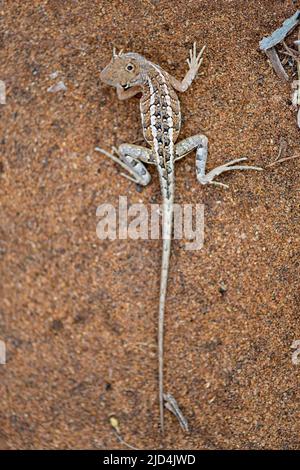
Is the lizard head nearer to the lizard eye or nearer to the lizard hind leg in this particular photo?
the lizard eye

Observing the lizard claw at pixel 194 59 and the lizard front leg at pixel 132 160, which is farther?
the lizard claw at pixel 194 59

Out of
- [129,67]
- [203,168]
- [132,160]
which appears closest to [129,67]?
[129,67]

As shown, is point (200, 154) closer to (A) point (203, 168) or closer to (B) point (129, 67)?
(A) point (203, 168)

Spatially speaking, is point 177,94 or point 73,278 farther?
point 177,94

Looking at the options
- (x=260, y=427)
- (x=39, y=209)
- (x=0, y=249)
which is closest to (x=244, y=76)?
(x=39, y=209)

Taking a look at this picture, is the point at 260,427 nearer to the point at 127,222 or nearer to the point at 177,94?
the point at 127,222

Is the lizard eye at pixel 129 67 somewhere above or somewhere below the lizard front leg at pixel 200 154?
above

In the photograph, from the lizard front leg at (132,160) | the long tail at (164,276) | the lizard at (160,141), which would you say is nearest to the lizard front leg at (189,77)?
the lizard at (160,141)

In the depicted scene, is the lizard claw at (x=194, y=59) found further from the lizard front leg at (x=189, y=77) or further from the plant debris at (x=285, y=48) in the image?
the plant debris at (x=285, y=48)

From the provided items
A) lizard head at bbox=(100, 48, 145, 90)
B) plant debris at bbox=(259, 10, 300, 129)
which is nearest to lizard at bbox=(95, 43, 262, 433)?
lizard head at bbox=(100, 48, 145, 90)
